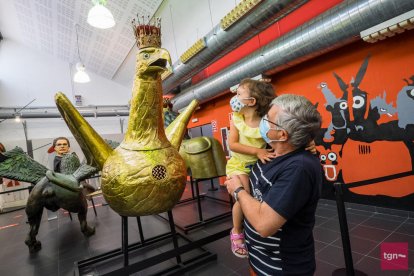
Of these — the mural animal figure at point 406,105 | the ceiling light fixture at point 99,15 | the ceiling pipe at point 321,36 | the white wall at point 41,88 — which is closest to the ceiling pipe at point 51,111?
the white wall at point 41,88

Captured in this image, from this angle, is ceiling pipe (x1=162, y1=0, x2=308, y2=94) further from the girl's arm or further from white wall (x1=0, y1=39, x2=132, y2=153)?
white wall (x1=0, y1=39, x2=132, y2=153)

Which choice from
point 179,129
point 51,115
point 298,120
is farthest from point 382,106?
point 51,115


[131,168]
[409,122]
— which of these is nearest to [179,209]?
[131,168]

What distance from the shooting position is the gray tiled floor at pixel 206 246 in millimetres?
1974

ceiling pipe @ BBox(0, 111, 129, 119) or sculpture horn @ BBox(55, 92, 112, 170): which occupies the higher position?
ceiling pipe @ BBox(0, 111, 129, 119)

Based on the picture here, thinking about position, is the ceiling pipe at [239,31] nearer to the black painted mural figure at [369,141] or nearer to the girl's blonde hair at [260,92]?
the black painted mural figure at [369,141]

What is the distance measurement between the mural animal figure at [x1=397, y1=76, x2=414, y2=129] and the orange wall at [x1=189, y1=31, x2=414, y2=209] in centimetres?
4

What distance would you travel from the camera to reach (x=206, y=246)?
244 centimetres

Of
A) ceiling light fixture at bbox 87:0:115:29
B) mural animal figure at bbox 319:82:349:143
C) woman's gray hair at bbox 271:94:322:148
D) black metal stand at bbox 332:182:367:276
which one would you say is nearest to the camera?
woman's gray hair at bbox 271:94:322:148

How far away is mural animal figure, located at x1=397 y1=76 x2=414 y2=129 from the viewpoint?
2.42 meters

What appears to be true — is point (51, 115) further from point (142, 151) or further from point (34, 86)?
point (142, 151)

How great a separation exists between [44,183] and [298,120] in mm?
3032

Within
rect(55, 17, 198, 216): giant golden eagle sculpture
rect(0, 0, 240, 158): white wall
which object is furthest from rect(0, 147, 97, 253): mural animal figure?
rect(0, 0, 240, 158): white wall

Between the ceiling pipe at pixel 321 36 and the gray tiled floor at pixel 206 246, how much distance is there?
2012mm
